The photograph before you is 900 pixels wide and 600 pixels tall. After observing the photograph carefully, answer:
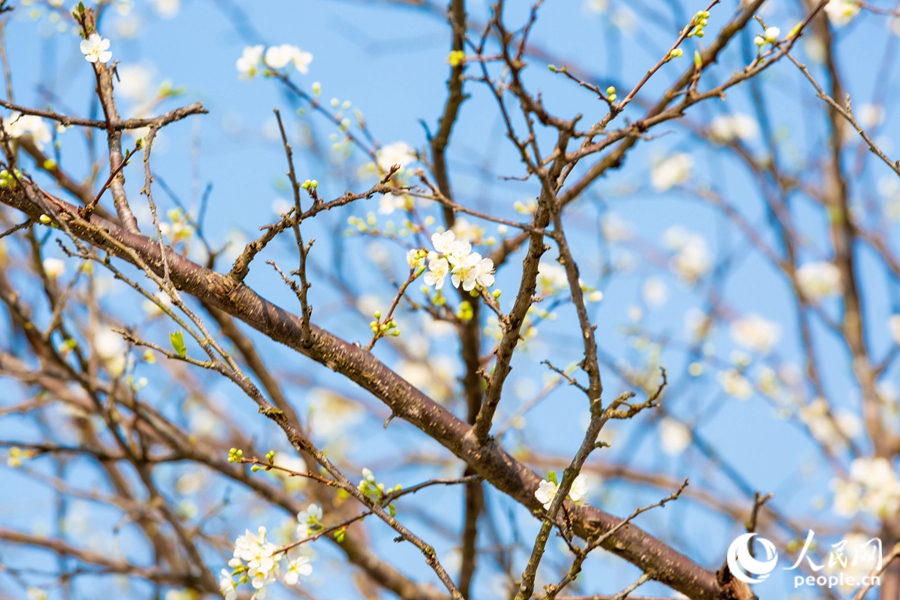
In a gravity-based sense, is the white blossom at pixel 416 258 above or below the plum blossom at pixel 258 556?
above

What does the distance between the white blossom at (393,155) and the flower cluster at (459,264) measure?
107cm

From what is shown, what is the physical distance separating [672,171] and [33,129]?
14.5 feet

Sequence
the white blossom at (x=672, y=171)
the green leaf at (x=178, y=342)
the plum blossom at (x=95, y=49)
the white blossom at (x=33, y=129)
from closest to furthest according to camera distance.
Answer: the green leaf at (x=178, y=342) < the plum blossom at (x=95, y=49) < the white blossom at (x=33, y=129) < the white blossom at (x=672, y=171)

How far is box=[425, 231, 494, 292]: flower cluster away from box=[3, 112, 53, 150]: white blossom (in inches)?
53.2

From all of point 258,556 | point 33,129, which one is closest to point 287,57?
point 33,129

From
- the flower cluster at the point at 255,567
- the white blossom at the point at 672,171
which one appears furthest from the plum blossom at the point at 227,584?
the white blossom at the point at 672,171

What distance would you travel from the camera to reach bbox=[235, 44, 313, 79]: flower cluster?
252 cm

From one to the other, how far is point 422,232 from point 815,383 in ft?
9.89

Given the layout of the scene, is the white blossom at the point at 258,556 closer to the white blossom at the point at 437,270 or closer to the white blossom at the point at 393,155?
the white blossom at the point at 437,270

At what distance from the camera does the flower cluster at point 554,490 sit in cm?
174

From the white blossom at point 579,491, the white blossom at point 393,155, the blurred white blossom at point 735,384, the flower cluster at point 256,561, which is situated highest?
the blurred white blossom at point 735,384

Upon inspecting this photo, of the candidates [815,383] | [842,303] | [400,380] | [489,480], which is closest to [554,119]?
[400,380]

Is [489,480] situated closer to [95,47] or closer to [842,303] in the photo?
[95,47]

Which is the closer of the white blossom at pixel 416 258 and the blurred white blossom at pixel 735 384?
the white blossom at pixel 416 258
